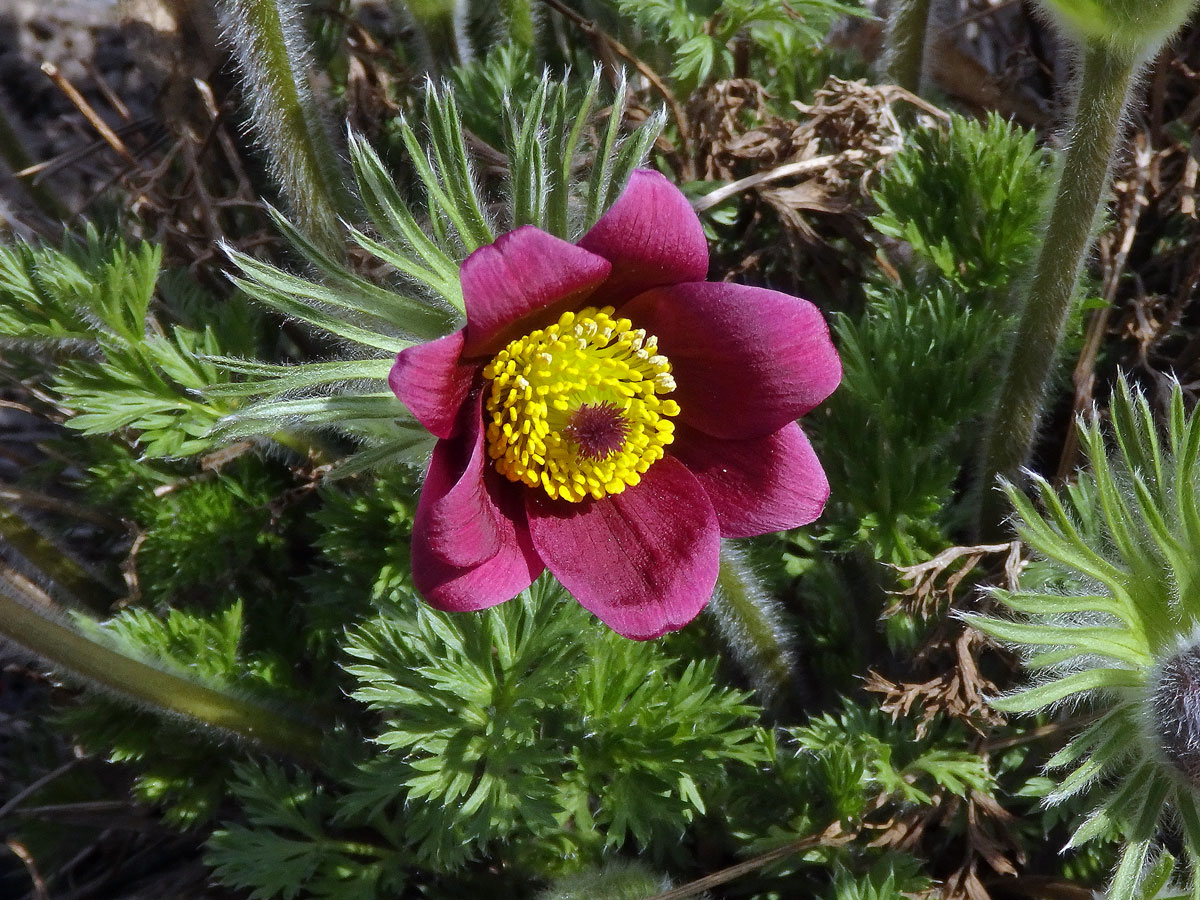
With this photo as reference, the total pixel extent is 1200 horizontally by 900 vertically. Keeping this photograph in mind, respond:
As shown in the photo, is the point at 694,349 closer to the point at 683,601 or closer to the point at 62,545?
the point at 683,601

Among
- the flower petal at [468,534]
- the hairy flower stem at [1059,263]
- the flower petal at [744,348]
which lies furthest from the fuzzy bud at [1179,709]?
the flower petal at [468,534]

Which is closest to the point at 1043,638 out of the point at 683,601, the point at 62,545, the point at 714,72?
the point at 683,601

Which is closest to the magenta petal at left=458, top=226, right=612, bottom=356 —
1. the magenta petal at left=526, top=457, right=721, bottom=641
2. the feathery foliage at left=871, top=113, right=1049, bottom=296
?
the magenta petal at left=526, top=457, right=721, bottom=641

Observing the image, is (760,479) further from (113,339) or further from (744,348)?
(113,339)

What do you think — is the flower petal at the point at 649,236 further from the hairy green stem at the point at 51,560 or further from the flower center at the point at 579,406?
the hairy green stem at the point at 51,560

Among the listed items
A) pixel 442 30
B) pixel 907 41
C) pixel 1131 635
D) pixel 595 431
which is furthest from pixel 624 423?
pixel 907 41

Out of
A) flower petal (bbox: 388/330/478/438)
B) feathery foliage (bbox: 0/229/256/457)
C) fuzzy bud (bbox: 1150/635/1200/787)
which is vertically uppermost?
flower petal (bbox: 388/330/478/438)

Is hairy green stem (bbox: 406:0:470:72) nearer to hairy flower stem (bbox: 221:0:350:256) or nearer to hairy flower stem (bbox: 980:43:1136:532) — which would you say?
hairy flower stem (bbox: 221:0:350:256)

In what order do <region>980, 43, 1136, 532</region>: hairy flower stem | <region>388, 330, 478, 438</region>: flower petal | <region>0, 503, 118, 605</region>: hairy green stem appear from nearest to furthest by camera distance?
<region>388, 330, 478, 438</region>: flower petal → <region>980, 43, 1136, 532</region>: hairy flower stem → <region>0, 503, 118, 605</region>: hairy green stem

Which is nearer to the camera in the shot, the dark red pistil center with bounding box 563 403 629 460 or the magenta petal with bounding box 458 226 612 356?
the magenta petal with bounding box 458 226 612 356
